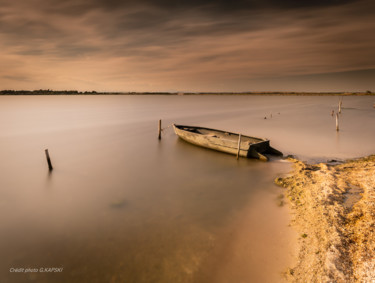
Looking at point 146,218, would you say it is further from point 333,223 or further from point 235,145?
point 235,145

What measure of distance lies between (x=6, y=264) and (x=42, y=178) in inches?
305

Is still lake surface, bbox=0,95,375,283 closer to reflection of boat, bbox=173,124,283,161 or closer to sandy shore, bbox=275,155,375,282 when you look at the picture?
sandy shore, bbox=275,155,375,282

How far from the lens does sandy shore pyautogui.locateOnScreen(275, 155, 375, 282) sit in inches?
206

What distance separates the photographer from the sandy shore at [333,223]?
5229 millimetres

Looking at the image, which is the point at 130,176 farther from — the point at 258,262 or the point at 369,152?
the point at 369,152

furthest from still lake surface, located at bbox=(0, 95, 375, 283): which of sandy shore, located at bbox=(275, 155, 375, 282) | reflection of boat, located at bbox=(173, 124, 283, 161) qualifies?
reflection of boat, located at bbox=(173, 124, 283, 161)

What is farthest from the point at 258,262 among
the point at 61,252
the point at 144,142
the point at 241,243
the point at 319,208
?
the point at 144,142

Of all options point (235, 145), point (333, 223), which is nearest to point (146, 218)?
point (333, 223)

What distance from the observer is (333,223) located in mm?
6961

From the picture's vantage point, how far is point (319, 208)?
7887mm

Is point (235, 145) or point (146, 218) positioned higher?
point (235, 145)

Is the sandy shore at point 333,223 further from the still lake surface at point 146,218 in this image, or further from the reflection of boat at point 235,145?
the reflection of boat at point 235,145

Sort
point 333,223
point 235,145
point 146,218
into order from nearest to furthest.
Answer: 1. point 333,223
2. point 146,218
3. point 235,145

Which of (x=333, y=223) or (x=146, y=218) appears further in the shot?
(x=146, y=218)
